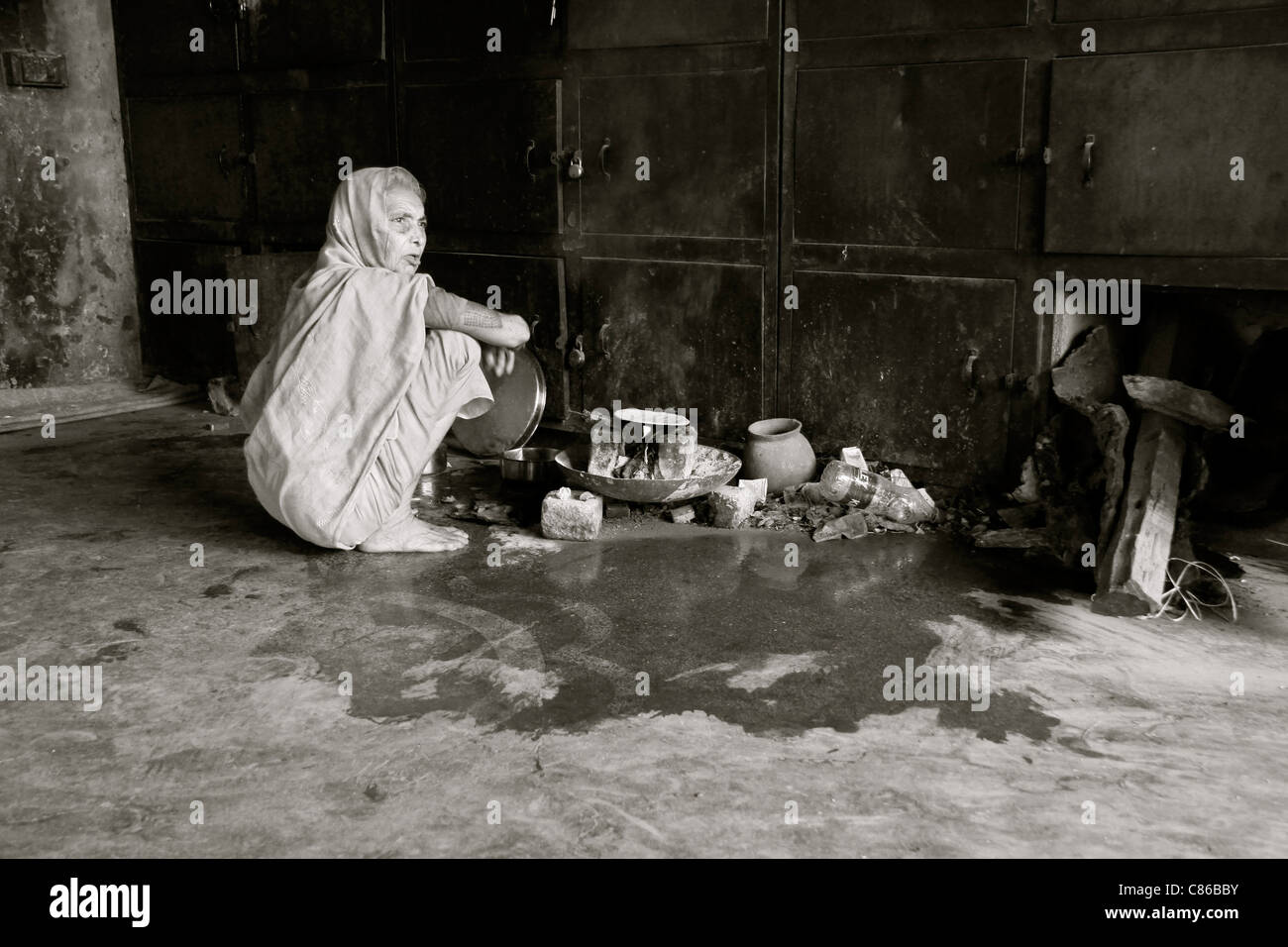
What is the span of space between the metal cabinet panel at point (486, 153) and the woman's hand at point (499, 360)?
102cm

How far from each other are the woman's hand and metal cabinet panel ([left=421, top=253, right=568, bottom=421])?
0.86 meters

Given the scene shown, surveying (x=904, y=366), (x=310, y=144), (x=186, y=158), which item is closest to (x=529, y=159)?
(x=310, y=144)

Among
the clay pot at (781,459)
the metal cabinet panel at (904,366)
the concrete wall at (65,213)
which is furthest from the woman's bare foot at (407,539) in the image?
the concrete wall at (65,213)

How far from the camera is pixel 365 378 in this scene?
3.68 m

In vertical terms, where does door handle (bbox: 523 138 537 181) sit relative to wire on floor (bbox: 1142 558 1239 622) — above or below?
above

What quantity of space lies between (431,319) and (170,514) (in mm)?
1350

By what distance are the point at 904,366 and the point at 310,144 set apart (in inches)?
125

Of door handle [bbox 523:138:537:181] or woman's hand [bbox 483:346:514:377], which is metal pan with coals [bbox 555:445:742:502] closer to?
woman's hand [bbox 483:346:514:377]

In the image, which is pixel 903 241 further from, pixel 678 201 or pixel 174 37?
pixel 174 37

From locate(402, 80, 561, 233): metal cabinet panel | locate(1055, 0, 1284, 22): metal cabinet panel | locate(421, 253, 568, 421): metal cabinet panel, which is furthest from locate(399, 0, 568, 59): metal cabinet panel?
locate(1055, 0, 1284, 22): metal cabinet panel

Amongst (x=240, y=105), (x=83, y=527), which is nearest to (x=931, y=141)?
(x=83, y=527)

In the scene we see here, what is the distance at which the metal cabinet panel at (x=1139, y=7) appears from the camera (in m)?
3.52

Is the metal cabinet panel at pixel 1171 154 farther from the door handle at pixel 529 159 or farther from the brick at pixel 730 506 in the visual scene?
the door handle at pixel 529 159

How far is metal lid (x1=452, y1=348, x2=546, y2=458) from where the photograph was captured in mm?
4609
